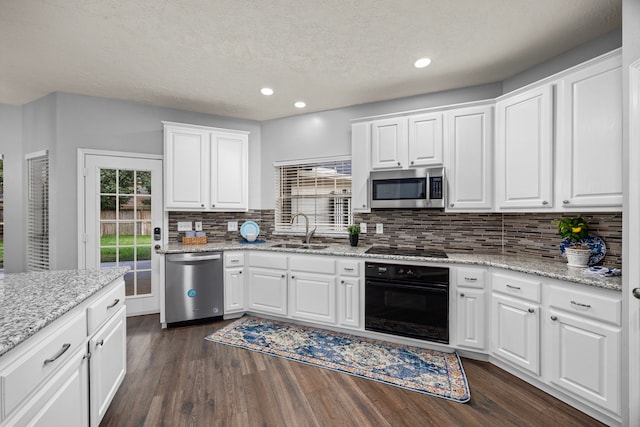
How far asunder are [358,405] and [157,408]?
133 centimetres

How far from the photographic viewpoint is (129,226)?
3676 mm

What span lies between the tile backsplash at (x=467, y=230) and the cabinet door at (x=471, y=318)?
718 millimetres

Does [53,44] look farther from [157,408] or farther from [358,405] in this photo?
[358,405]

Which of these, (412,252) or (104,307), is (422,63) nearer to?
(412,252)

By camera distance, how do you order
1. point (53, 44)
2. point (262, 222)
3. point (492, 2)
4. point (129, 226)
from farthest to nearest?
point (262, 222)
point (129, 226)
point (53, 44)
point (492, 2)

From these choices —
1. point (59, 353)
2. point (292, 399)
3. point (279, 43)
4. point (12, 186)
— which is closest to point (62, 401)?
point (59, 353)

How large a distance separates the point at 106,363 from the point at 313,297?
6.25 ft

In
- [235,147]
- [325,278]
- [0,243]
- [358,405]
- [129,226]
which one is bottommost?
[358,405]

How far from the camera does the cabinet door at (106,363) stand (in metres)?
1.56

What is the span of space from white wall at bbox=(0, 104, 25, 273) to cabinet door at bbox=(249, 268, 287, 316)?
3145 millimetres

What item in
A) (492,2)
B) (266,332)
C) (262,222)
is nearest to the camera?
(492,2)

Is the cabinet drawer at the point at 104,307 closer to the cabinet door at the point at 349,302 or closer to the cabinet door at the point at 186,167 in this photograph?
the cabinet door at the point at 186,167

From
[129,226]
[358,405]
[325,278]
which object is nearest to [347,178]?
[325,278]

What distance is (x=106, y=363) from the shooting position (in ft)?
5.74
